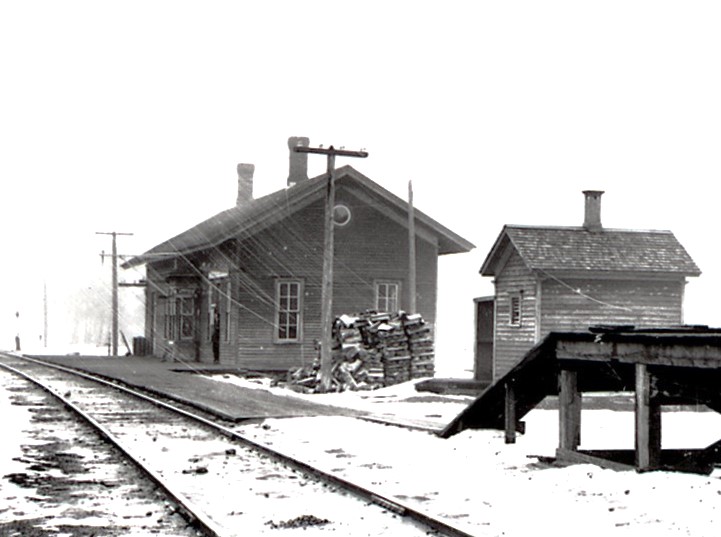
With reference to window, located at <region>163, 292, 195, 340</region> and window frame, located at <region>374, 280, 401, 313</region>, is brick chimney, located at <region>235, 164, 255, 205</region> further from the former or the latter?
window frame, located at <region>374, 280, 401, 313</region>

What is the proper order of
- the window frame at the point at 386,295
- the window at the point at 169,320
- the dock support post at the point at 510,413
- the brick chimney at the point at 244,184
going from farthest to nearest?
1. the brick chimney at the point at 244,184
2. the window at the point at 169,320
3. the window frame at the point at 386,295
4. the dock support post at the point at 510,413

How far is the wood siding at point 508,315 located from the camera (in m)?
26.7

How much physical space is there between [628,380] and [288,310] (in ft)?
73.7

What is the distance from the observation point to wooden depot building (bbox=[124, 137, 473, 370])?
1302 inches

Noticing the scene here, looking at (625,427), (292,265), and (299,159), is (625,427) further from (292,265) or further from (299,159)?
(299,159)

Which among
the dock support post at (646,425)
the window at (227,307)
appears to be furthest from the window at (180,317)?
the dock support post at (646,425)

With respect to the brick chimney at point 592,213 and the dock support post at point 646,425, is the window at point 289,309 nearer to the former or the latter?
the brick chimney at point 592,213

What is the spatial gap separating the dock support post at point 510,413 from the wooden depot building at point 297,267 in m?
18.9

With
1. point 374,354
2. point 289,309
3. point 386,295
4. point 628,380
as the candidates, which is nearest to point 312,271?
point 289,309

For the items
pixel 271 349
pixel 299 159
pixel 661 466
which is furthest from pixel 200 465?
pixel 299 159

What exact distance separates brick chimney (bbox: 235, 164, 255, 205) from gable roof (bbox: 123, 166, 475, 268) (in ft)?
16.7

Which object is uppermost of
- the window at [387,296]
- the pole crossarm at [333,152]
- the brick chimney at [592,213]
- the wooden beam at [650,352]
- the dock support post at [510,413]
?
the pole crossarm at [333,152]

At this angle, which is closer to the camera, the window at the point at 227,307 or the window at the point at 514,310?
the window at the point at 514,310

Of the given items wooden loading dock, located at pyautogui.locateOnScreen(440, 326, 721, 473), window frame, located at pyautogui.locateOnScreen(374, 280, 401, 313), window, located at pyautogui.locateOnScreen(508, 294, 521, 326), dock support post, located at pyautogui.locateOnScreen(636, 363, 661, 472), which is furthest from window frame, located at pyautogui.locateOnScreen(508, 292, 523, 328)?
dock support post, located at pyautogui.locateOnScreen(636, 363, 661, 472)
